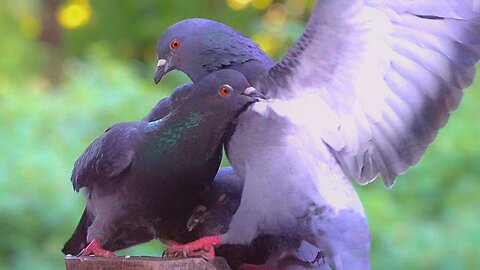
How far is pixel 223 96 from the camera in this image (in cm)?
183

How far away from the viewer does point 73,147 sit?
442cm

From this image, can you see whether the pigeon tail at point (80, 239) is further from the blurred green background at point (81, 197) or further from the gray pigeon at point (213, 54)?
the blurred green background at point (81, 197)

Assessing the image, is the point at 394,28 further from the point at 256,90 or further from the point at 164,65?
the point at 164,65

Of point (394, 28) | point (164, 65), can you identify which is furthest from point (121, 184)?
point (394, 28)

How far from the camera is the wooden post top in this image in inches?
72.5

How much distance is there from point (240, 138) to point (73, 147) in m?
2.66

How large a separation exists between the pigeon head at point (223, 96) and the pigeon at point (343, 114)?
1.5 inches

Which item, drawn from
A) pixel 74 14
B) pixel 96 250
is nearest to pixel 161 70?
pixel 96 250

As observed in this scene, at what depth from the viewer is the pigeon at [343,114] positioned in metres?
1.83

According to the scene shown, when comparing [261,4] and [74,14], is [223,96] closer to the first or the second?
[261,4]

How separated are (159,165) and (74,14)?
24.7ft

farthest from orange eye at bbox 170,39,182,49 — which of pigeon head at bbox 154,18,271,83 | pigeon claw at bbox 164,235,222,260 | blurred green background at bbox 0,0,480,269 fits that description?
blurred green background at bbox 0,0,480,269

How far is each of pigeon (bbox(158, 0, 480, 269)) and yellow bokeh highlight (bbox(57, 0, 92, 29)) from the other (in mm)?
7056

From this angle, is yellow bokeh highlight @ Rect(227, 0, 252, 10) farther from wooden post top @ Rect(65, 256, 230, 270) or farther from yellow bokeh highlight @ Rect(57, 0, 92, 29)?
wooden post top @ Rect(65, 256, 230, 270)
